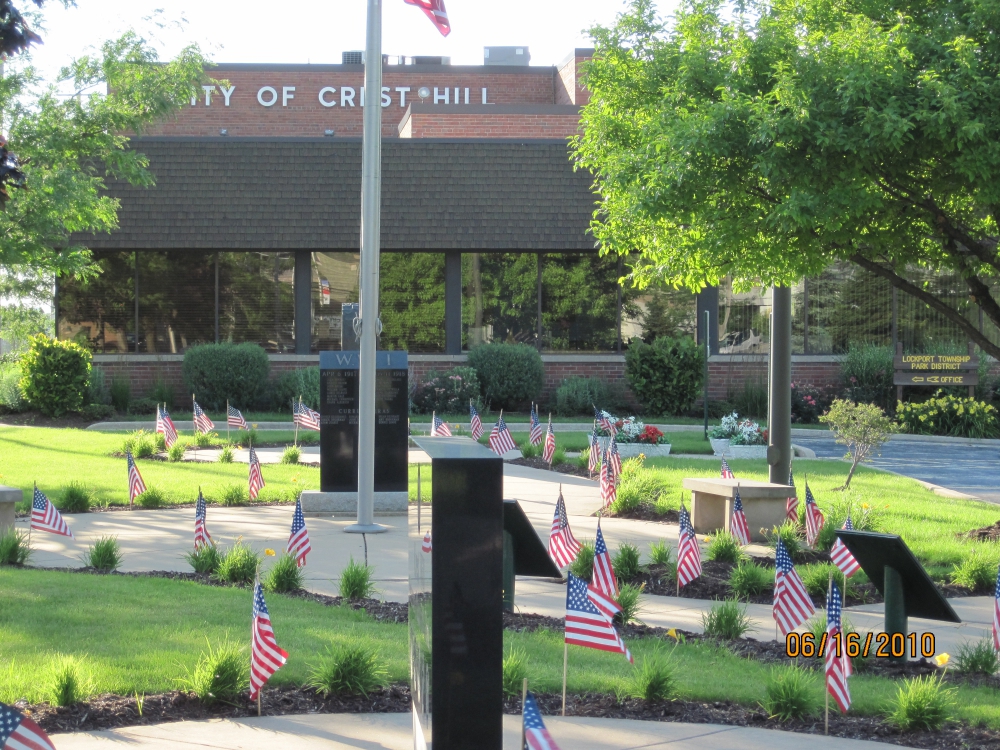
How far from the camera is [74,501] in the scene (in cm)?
1143

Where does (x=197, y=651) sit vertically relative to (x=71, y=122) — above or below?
below

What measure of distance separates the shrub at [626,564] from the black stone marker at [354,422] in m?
3.85

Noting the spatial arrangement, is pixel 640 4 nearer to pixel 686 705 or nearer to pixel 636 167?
pixel 636 167

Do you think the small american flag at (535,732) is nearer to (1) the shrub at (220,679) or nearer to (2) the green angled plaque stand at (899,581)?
(1) the shrub at (220,679)

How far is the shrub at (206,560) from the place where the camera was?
838 centimetres

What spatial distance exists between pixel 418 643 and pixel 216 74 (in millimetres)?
39148

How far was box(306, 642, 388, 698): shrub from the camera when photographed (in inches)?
217

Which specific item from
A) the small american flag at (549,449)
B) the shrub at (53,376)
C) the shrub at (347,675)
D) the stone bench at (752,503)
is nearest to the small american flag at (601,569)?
the shrub at (347,675)

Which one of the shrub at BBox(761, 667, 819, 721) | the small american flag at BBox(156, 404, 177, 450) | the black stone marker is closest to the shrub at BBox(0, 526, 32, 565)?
the black stone marker

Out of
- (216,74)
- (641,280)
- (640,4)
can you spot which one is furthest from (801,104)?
(216,74)

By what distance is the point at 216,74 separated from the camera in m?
39.8

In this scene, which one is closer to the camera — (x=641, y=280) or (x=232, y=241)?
(x=641, y=280)

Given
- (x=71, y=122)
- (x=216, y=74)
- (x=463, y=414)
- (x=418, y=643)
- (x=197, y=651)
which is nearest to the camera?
(x=418, y=643)

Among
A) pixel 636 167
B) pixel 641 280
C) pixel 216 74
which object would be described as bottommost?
pixel 641 280
